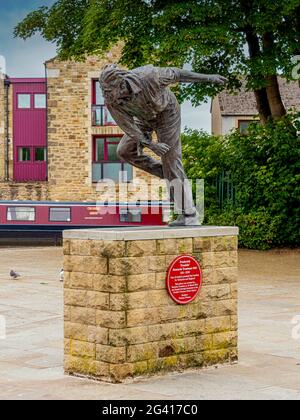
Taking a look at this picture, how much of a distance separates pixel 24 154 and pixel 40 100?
10.2ft

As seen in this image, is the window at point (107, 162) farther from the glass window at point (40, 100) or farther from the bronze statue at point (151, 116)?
the bronze statue at point (151, 116)

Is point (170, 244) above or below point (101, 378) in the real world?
above

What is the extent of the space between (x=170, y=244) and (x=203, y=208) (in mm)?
20884

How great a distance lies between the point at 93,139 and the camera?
160 ft

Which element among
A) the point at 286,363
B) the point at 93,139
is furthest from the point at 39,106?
the point at 286,363

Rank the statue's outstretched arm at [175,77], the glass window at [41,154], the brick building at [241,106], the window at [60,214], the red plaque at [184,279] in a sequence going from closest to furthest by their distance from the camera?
1. the red plaque at [184,279]
2. the statue's outstretched arm at [175,77]
3. the window at [60,214]
4. the brick building at [241,106]
5. the glass window at [41,154]

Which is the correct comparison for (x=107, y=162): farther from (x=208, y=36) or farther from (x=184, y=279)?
(x=184, y=279)

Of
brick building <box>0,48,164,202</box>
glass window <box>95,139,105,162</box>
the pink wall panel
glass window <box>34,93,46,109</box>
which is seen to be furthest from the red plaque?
glass window <box>34,93,46,109</box>

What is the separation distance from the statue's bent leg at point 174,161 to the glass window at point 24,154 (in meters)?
40.3

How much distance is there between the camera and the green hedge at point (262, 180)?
2878cm

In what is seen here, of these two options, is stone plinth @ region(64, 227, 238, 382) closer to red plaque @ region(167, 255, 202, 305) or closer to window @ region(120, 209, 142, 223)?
red plaque @ region(167, 255, 202, 305)

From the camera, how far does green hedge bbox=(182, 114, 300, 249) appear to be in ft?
94.4

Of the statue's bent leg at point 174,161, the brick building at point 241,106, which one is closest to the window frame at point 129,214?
the brick building at point 241,106

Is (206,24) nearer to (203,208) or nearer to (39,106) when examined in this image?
(203,208)
